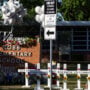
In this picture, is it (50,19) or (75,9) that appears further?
(75,9)

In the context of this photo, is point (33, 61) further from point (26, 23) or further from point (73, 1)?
point (73, 1)

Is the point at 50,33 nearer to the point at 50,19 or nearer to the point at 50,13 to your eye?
the point at 50,19

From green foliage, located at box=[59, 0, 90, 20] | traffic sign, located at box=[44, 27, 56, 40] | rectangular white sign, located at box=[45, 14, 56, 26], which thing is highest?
rectangular white sign, located at box=[45, 14, 56, 26]

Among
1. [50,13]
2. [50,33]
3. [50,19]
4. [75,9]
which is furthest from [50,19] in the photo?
[75,9]

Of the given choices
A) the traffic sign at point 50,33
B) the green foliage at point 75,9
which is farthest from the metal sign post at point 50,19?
the green foliage at point 75,9

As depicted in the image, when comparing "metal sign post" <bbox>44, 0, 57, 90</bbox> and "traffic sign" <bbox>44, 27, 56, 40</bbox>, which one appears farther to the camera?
"traffic sign" <bbox>44, 27, 56, 40</bbox>

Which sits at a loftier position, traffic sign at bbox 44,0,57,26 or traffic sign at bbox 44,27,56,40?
traffic sign at bbox 44,0,57,26

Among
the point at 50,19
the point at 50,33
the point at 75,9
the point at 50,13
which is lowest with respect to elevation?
the point at 75,9

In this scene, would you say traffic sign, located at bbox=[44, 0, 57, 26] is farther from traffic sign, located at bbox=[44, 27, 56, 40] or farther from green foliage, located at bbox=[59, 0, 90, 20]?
green foliage, located at bbox=[59, 0, 90, 20]

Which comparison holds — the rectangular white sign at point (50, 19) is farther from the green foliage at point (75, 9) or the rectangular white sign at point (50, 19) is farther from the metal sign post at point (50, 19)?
the green foliage at point (75, 9)

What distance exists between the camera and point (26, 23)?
27719 mm

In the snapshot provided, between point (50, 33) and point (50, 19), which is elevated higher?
point (50, 19)

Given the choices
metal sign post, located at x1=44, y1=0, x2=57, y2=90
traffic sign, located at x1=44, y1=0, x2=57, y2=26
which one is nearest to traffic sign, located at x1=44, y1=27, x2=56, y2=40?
metal sign post, located at x1=44, y1=0, x2=57, y2=90

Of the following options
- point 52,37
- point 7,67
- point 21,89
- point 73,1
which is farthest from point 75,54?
point 52,37
